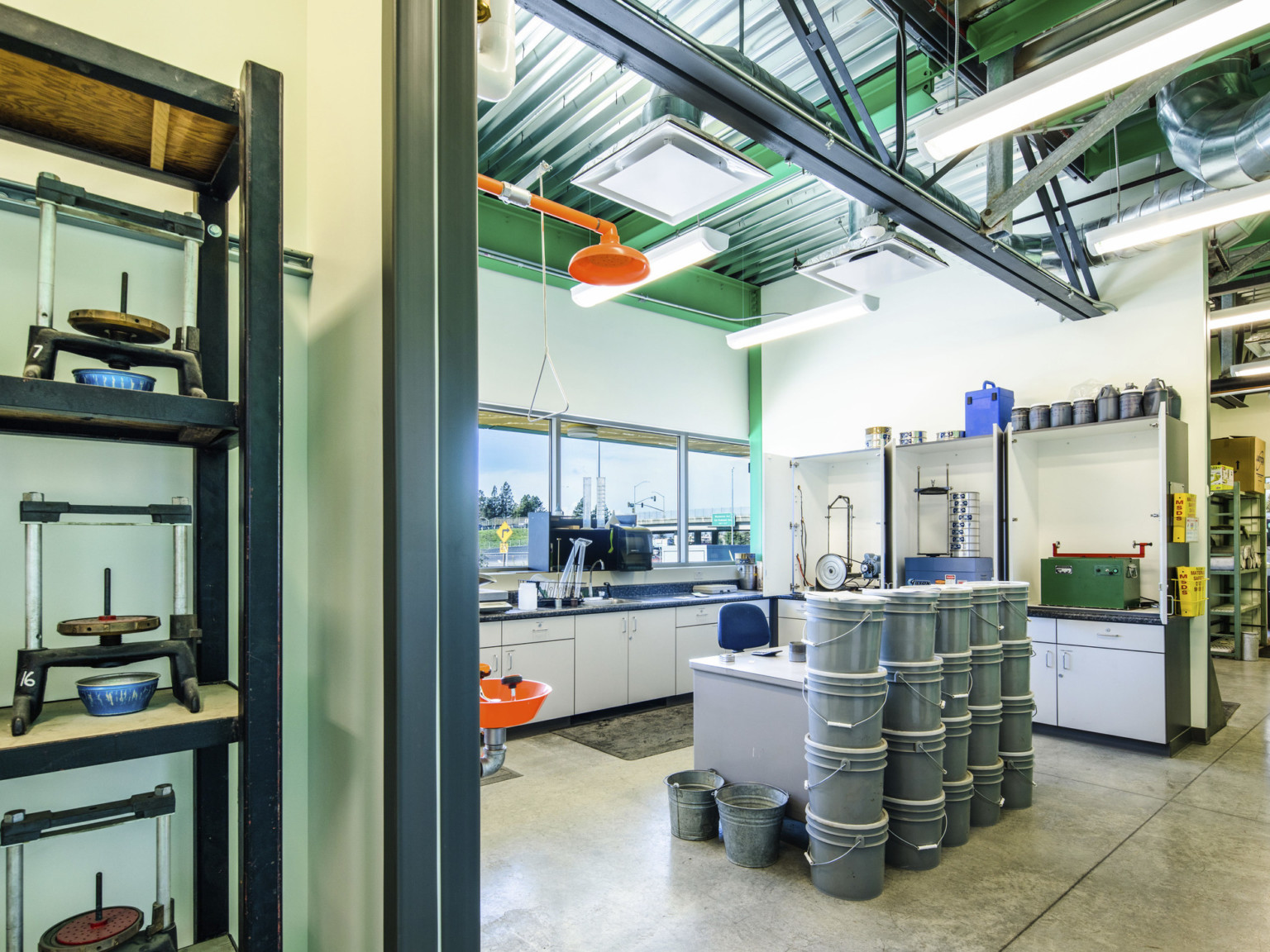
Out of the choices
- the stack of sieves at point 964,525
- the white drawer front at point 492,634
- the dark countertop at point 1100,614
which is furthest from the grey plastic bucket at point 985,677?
the white drawer front at point 492,634

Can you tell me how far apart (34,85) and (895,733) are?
136 inches

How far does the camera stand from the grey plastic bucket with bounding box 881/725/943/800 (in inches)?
124

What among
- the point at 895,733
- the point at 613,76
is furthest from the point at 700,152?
the point at 895,733

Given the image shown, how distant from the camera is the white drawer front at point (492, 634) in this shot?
192 inches

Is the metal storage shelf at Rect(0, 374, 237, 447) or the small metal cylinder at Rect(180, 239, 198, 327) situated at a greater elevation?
the small metal cylinder at Rect(180, 239, 198, 327)

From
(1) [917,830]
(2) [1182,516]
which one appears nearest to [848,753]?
(1) [917,830]

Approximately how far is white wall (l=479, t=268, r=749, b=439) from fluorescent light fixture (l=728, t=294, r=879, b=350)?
1085 millimetres

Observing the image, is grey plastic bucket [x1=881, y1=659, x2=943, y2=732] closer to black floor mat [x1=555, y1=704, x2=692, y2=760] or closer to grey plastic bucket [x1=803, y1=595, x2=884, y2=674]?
grey plastic bucket [x1=803, y1=595, x2=884, y2=674]

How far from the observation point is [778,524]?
6.83 m

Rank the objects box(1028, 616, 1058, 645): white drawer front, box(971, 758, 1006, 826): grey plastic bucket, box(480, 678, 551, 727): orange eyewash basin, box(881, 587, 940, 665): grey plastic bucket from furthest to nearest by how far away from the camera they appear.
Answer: box(1028, 616, 1058, 645): white drawer front → box(971, 758, 1006, 826): grey plastic bucket → box(881, 587, 940, 665): grey plastic bucket → box(480, 678, 551, 727): orange eyewash basin

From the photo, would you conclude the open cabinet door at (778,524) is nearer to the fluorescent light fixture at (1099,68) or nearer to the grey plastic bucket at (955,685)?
the grey plastic bucket at (955,685)

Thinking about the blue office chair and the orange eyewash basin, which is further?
the blue office chair

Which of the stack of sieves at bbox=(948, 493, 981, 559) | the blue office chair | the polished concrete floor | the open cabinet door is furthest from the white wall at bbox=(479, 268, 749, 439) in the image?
the polished concrete floor

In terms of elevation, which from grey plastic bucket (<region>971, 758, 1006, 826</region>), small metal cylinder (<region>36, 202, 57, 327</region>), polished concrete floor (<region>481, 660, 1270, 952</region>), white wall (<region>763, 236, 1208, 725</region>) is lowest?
polished concrete floor (<region>481, 660, 1270, 952</region>)
